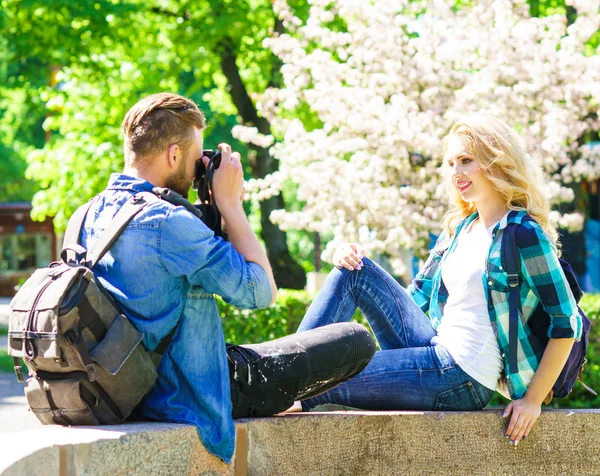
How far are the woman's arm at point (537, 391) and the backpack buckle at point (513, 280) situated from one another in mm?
258

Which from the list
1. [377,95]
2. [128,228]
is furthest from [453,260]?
[377,95]

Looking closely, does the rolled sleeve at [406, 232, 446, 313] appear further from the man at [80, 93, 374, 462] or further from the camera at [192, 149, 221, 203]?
the camera at [192, 149, 221, 203]

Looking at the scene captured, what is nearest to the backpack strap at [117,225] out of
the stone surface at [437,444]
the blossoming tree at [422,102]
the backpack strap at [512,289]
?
the stone surface at [437,444]

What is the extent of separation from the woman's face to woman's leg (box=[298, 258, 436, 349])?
535 millimetres

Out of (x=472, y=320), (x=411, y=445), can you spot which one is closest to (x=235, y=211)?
(x=472, y=320)

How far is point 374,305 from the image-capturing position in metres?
4.06

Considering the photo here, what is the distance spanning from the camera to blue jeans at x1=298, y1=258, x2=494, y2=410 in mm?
3756

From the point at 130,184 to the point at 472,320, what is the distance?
1.56 m

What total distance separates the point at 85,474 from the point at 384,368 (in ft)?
4.94

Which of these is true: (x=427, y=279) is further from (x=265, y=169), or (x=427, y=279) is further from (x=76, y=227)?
(x=265, y=169)

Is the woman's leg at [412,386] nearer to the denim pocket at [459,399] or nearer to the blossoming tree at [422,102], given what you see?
the denim pocket at [459,399]

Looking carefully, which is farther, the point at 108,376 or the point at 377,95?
the point at 377,95

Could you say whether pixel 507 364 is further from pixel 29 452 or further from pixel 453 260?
pixel 29 452

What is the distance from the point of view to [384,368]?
3803mm
